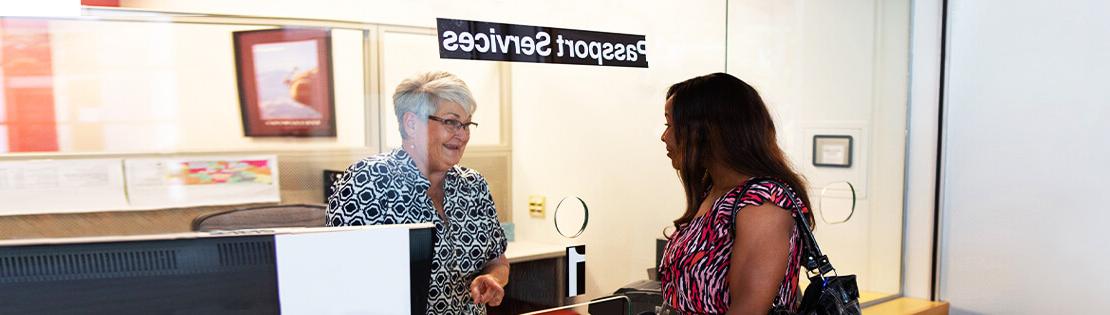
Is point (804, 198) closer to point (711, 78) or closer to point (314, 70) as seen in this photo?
point (711, 78)

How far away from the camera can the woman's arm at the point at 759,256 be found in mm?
1645

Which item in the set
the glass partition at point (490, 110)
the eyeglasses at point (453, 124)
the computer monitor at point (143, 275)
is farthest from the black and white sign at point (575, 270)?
the computer monitor at point (143, 275)

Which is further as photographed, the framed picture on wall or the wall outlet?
the wall outlet

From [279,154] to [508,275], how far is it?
2.14 ft

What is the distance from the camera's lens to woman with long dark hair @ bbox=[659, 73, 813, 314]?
65.2 inches

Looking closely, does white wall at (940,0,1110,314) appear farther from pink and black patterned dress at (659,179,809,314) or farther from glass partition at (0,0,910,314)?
pink and black patterned dress at (659,179,809,314)

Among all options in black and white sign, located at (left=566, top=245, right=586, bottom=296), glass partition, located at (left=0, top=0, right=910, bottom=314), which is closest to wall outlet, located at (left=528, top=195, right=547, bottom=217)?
glass partition, located at (left=0, top=0, right=910, bottom=314)

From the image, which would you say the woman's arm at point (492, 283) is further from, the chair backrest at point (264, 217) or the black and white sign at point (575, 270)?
the chair backrest at point (264, 217)

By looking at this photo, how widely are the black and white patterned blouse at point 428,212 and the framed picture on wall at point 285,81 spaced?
0.25 metres

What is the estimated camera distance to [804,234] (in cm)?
172

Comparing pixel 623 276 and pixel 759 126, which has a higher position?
pixel 759 126

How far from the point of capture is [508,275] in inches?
86.4

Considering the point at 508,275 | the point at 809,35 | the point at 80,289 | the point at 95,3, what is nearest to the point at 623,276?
the point at 508,275

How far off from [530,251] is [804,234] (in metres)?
0.83
